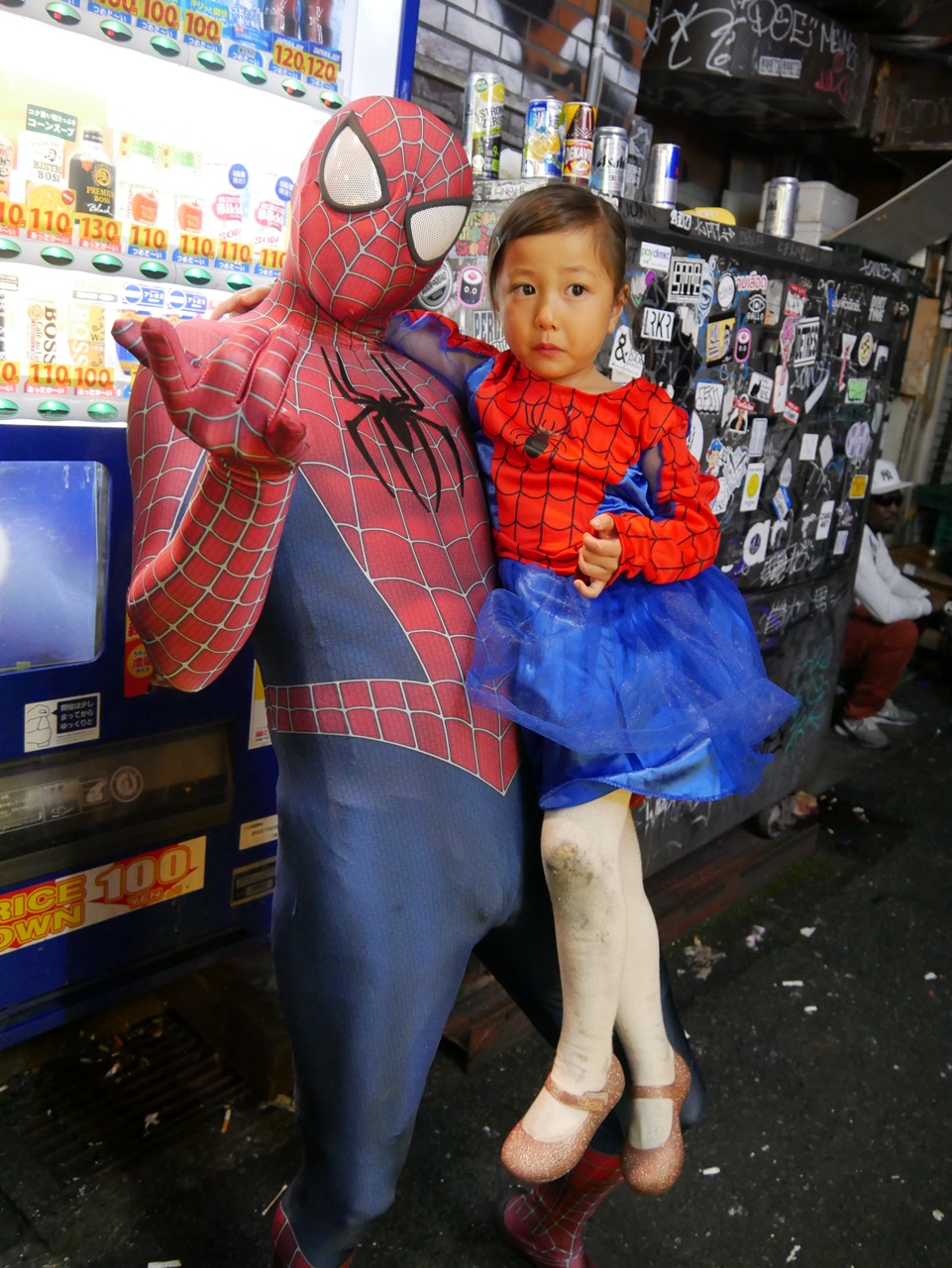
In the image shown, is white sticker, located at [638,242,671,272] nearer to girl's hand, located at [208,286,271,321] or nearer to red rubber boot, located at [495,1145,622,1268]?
girl's hand, located at [208,286,271,321]

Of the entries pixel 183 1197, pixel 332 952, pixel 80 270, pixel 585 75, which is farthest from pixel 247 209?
pixel 183 1197

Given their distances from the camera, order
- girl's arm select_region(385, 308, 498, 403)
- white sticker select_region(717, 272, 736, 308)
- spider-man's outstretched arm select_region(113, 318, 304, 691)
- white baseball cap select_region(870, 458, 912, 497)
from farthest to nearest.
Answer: white baseball cap select_region(870, 458, 912, 497) → white sticker select_region(717, 272, 736, 308) → girl's arm select_region(385, 308, 498, 403) → spider-man's outstretched arm select_region(113, 318, 304, 691)

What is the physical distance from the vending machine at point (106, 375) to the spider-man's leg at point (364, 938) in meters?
0.82

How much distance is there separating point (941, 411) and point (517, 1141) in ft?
24.0

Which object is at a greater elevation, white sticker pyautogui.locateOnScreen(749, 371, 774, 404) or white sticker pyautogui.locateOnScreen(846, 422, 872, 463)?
white sticker pyautogui.locateOnScreen(749, 371, 774, 404)

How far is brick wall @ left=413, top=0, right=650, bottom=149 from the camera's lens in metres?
2.87

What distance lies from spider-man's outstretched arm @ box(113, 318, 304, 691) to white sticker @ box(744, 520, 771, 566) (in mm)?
2032

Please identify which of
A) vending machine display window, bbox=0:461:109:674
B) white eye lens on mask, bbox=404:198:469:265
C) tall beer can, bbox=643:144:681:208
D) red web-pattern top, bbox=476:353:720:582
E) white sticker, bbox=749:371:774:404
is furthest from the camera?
white sticker, bbox=749:371:774:404

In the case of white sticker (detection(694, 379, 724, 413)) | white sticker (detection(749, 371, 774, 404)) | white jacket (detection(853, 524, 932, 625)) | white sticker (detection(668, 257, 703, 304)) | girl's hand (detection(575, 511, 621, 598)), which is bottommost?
white jacket (detection(853, 524, 932, 625))

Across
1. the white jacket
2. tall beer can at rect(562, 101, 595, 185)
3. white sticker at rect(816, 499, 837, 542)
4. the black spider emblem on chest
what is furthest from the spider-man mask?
the white jacket

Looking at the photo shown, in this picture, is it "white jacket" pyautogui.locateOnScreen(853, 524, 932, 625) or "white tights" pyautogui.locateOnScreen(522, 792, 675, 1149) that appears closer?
"white tights" pyautogui.locateOnScreen(522, 792, 675, 1149)

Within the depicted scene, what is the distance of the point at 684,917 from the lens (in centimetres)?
322

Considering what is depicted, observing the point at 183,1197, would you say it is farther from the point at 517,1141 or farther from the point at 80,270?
the point at 80,270

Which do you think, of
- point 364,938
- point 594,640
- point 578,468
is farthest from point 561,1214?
point 578,468
